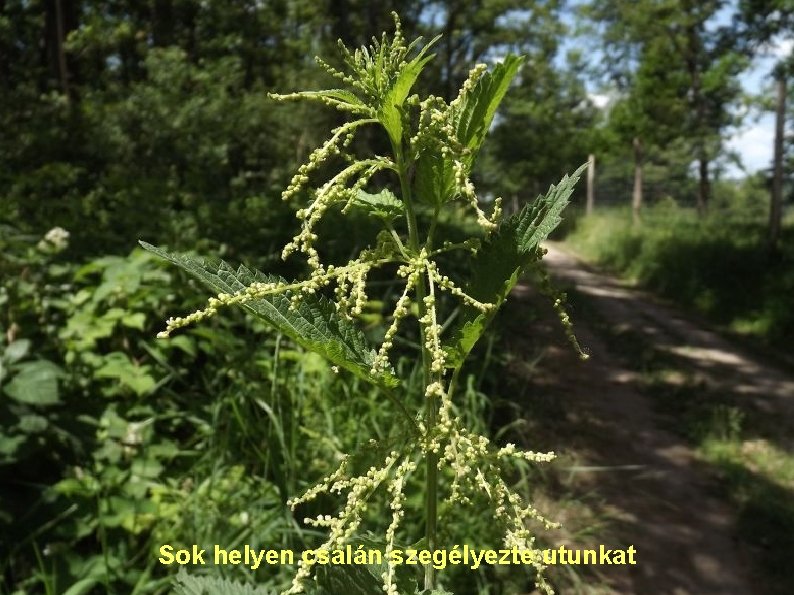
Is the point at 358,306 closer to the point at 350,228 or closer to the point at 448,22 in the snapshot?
the point at 350,228

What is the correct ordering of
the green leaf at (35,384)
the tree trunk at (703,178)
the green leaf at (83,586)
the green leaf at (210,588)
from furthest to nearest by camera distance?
the tree trunk at (703,178) → the green leaf at (35,384) → the green leaf at (83,586) → the green leaf at (210,588)

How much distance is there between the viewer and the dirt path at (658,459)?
4.20m

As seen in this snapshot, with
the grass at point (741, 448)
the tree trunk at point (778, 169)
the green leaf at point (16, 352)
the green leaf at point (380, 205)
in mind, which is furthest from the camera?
the tree trunk at point (778, 169)

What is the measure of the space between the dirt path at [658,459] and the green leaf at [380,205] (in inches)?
113

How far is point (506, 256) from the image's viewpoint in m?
1.03

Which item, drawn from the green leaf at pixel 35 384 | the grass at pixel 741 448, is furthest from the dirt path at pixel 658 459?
the green leaf at pixel 35 384

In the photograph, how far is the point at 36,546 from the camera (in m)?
2.61

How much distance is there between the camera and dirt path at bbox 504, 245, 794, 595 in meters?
4.20

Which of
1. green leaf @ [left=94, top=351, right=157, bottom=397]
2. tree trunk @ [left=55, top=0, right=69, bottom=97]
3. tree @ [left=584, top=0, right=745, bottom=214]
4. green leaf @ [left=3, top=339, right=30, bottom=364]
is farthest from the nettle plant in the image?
tree @ [left=584, top=0, right=745, bottom=214]

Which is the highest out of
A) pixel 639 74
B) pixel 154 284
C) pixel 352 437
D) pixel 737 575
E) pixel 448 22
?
pixel 448 22

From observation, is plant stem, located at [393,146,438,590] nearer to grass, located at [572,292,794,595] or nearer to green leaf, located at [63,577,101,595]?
green leaf, located at [63,577,101,595]

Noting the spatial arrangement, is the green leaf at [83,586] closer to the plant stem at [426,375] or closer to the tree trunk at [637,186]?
the plant stem at [426,375]

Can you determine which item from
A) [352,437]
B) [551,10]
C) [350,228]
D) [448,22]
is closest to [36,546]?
[352,437]

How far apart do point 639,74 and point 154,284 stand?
18238 mm
